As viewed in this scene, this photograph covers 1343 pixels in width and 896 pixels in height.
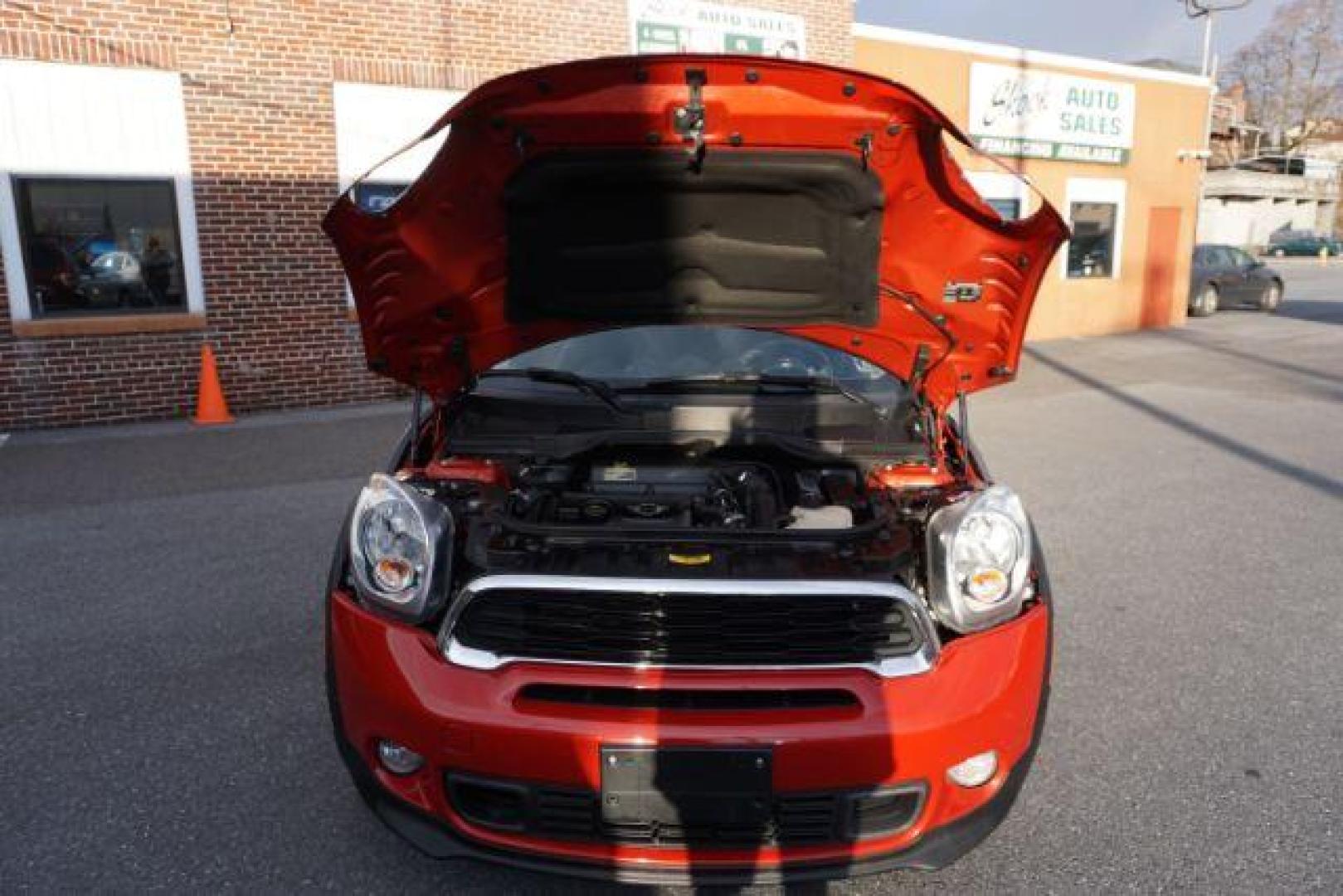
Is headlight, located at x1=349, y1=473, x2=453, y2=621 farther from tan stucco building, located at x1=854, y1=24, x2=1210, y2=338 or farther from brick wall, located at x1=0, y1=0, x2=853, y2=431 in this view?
tan stucco building, located at x1=854, y1=24, x2=1210, y2=338

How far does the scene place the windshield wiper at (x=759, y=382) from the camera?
3.24 meters

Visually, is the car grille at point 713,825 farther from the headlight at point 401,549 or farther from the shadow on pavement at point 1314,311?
the shadow on pavement at point 1314,311

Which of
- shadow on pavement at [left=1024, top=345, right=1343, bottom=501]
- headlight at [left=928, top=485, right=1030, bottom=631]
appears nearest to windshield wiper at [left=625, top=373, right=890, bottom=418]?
headlight at [left=928, top=485, right=1030, bottom=631]

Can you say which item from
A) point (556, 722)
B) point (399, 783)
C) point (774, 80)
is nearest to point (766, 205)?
point (774, 80)

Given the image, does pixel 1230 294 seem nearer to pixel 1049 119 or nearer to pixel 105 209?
pixel 1049 119

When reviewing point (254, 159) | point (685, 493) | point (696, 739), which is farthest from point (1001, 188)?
point (696, 739)

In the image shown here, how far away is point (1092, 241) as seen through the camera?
1681 centimetres

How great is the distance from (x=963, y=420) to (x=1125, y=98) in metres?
16.2

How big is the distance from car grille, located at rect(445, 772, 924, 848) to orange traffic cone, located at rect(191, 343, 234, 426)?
8.06 metres

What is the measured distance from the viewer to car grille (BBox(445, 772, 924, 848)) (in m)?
2.09

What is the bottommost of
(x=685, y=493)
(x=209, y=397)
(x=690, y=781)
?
→ (x=209, y=397)

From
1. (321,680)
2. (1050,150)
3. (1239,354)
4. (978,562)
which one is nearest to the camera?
(978,562)

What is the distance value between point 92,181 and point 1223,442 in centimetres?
1063

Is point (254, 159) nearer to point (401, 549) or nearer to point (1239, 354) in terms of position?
Answer: point (401, 549)
